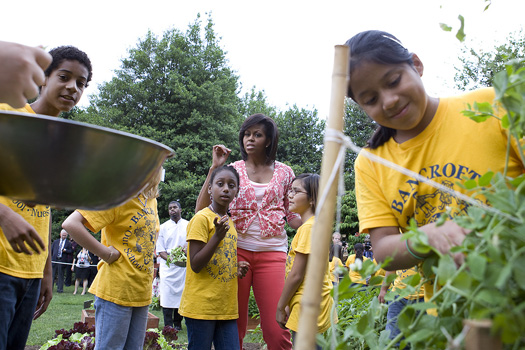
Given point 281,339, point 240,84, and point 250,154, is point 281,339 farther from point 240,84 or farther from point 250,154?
point 240,84

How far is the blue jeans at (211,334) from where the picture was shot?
8.91 feet

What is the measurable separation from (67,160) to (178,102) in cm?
2169

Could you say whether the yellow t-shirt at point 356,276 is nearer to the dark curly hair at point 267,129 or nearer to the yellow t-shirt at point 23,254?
the dark curly hair at point 267,129

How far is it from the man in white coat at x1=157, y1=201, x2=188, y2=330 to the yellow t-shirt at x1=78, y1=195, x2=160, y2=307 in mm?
3110

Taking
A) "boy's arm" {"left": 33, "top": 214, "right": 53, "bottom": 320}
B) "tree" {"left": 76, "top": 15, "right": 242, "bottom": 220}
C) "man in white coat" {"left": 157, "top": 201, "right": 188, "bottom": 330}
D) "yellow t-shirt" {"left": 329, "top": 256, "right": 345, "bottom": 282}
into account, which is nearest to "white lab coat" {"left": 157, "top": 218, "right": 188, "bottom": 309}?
"man in white coat" {"left": 157, "top": 201, "right": 188, "bottom": 330}

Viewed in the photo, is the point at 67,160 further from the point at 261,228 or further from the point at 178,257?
the point at 178,257

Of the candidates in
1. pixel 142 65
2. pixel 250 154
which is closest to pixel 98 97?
pixel 142 65

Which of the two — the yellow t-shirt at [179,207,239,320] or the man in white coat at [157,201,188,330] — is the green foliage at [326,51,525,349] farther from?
the man in white coat at [157,201,188,330]

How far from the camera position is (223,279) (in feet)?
9.22

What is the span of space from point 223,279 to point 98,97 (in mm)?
22991

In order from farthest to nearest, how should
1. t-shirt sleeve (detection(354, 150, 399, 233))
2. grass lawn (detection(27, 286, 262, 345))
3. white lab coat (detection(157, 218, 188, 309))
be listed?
white lab coat (detection(157, 218, 188, 309)), grass lawn (detection(27, 286, 262, 345)), t-shirt sleeve (detection(354, 150, 399, 233))

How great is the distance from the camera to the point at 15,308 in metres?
2.04

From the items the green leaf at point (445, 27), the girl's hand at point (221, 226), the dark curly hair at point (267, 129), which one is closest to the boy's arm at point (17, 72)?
the green leaf at point (445, 27)

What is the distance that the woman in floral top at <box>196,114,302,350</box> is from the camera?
2.98m
